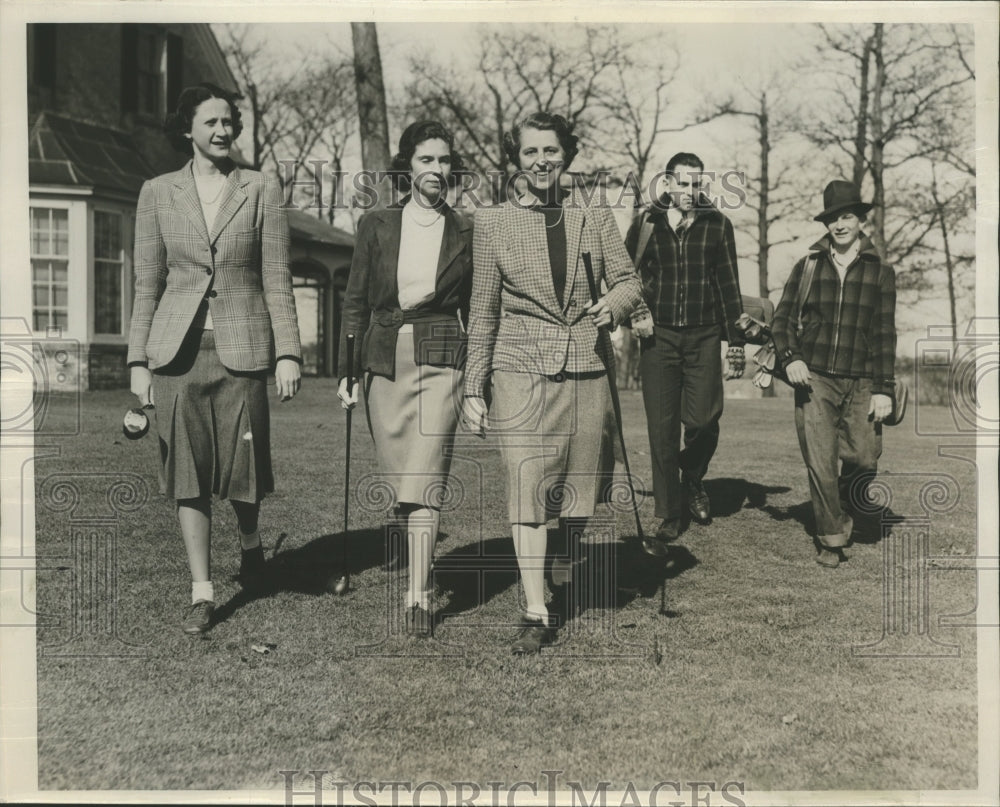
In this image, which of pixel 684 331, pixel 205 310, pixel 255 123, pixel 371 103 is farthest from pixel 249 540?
pixel 255 123

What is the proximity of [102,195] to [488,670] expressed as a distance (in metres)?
10.5

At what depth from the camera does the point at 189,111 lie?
4270 mm

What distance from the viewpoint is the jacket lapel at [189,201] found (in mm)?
4324

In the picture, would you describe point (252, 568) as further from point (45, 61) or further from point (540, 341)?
point (45, 61)

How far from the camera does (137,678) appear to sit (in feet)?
13.0

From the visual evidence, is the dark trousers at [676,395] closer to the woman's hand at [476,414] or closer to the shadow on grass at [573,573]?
the shadow on grass at [573,573]

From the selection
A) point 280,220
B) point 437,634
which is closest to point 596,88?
point 280,220

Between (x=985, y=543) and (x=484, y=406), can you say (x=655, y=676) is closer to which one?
(x=484, y=406)

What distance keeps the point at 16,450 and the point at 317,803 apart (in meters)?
1.92

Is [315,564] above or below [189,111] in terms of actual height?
below

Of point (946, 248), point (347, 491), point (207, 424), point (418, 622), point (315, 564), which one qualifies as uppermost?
point (946, 248)

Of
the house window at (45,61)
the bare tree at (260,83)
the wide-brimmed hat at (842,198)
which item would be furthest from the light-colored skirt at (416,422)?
the house window at (45,61)

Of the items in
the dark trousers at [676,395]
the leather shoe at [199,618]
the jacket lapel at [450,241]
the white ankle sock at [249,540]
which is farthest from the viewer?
the dark trousers at [676,395]

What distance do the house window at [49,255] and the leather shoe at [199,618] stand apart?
8.12 metres
